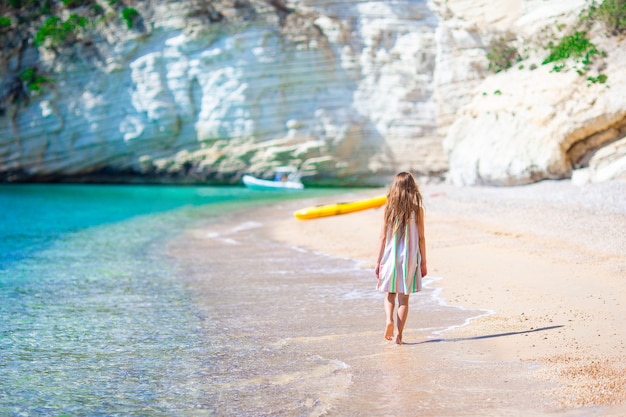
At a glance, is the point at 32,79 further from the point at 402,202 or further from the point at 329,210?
the point at 402,202

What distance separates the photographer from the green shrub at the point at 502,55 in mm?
24531

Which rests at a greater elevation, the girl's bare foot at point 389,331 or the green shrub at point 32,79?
the green shrub at point 32,79

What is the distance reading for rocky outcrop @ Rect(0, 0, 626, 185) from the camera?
28.7m

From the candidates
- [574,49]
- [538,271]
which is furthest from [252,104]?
[538,271]

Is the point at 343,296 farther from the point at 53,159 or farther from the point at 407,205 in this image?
the point at 53,159

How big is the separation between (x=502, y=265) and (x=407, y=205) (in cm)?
396

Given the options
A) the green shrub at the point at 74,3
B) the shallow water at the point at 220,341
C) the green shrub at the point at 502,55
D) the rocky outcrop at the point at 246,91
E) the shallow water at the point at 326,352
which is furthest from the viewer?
the green shrub at the point at 74,3

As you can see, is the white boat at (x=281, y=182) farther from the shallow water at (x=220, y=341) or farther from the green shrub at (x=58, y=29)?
the shallow water at (x=220, y=341)

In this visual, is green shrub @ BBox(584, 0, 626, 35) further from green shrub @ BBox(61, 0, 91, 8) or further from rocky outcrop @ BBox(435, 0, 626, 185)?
green shrub @ BBox(61, 0, 91, 8)

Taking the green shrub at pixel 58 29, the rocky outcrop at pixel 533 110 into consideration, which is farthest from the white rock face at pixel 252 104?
the rocky outcrop at pixel 533 110

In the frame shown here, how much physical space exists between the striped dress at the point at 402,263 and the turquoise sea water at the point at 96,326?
1.68m

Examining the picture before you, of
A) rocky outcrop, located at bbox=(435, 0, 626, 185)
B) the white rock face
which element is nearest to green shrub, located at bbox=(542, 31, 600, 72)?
rocky outcrop, located at bbox=(435, 0, 626, 185)

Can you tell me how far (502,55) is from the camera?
81.0ft

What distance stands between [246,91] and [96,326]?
23.6 meters
